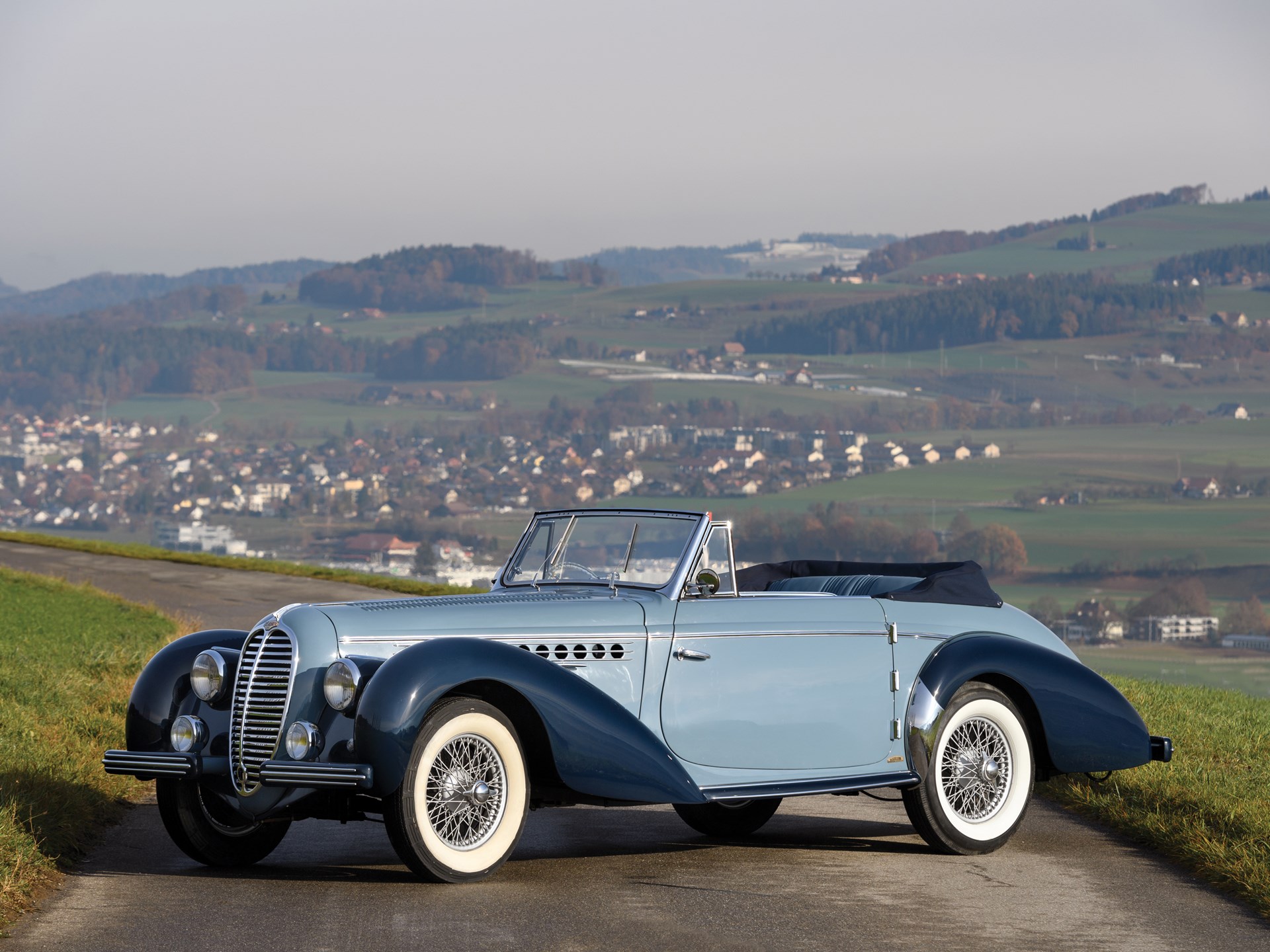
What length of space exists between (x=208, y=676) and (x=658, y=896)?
2.48m

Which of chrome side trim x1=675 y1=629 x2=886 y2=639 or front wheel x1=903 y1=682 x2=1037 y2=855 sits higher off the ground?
chrome side trim x1=675 y1=629 x2=886 y2=639

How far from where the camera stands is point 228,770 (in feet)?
24.5

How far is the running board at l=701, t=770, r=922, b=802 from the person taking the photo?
312 inches

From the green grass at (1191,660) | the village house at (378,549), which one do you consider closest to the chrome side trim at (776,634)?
the village house at (378,549)

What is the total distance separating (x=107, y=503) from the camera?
19350 centimetres

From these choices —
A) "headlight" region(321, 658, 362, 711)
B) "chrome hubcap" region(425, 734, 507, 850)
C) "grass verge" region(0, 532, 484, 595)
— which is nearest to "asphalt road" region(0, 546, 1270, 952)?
"chrome hubcap" region(425, 734, 507, 850)

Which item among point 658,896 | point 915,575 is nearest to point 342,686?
point 658,896

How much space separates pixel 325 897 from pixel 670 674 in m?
2.02

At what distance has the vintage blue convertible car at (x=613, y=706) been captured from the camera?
7176mm

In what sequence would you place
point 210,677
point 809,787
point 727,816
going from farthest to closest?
point 727,816, point 809,787, point 210,677

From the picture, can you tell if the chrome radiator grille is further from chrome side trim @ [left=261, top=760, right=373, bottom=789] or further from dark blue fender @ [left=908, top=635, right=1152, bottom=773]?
dark blue fender @ [left=908, top=635, right=1152, bottom=773]

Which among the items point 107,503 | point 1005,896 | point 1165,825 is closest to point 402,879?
point 1005,896

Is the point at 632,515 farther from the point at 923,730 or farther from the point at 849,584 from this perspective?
the point at 923,730

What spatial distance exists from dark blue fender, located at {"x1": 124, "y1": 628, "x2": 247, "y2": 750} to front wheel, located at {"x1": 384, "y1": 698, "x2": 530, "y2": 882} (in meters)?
1.19
